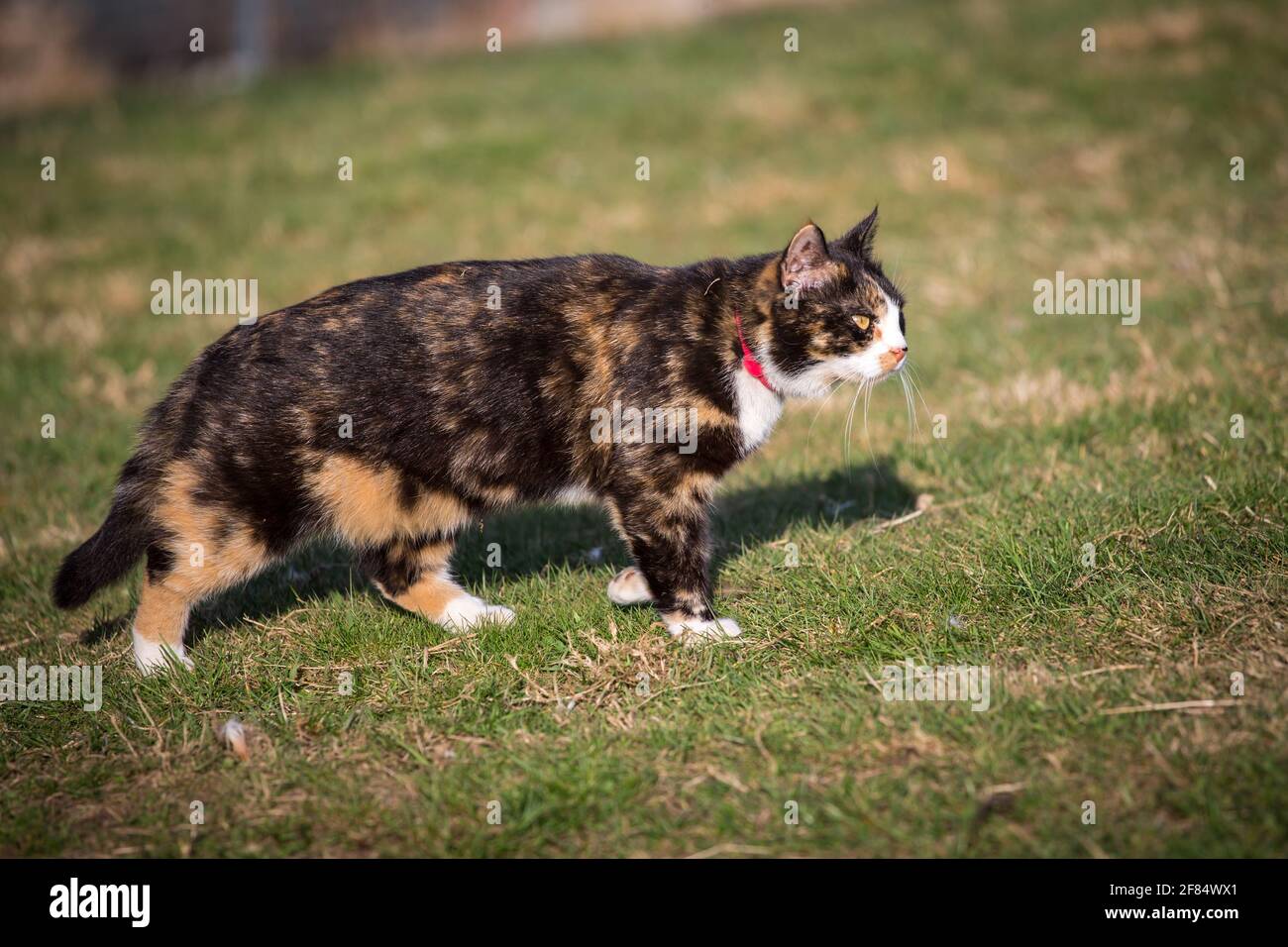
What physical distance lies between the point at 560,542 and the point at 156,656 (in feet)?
6.71

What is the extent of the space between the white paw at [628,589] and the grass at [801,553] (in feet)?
0.23

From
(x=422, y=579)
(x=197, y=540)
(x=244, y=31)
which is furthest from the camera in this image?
(x=244, y=31)

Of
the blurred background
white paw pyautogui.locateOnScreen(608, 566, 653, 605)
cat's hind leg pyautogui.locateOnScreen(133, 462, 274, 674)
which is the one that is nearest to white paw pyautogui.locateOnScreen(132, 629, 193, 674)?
cat's hind leg pyautogui.locateOnScreen(133, 462, 274, 674)

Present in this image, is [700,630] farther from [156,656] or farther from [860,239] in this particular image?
[156,656]

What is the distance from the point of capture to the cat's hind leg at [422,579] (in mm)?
5254

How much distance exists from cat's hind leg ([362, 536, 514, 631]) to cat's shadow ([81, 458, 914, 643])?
22cm

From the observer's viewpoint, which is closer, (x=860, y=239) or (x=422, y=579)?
(x=860, y=239)

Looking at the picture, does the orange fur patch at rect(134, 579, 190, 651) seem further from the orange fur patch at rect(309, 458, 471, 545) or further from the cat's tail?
the orange fur patch at rect(309, 458, 471, 545)

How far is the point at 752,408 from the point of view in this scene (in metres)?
4.88

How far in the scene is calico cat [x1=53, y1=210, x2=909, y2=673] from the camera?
15.5 ft

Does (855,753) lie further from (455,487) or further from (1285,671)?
(455,487)

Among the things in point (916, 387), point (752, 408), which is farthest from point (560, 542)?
point (916, 387)
